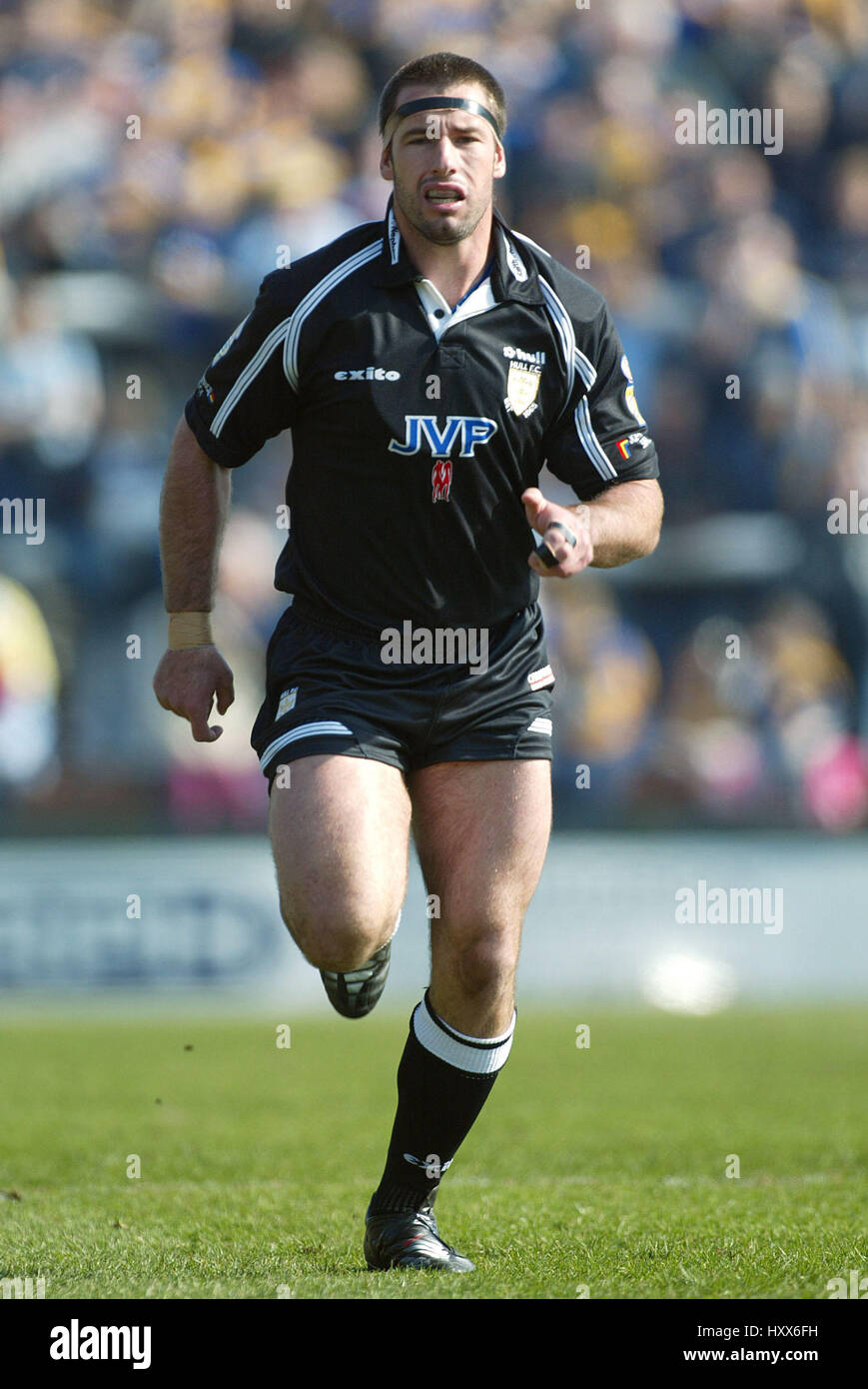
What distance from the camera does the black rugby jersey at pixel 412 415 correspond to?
4348 mm

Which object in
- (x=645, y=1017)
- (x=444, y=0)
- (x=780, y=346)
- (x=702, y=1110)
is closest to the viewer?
(x=702, y=1110)

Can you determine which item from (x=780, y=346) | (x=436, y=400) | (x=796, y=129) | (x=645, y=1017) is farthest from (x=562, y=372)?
(x=796, y=129)

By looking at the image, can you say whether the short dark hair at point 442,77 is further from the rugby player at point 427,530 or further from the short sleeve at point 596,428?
the short sleeve at point 596,428

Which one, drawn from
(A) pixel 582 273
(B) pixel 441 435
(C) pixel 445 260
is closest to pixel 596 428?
(B) pixel 441 435

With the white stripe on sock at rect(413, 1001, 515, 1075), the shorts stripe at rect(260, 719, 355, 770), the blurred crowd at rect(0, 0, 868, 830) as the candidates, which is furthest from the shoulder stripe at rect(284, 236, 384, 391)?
the blurred crowd at rect(0, 0, 868, 830)

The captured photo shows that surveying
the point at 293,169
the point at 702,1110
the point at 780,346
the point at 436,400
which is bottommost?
the point at 702,1110

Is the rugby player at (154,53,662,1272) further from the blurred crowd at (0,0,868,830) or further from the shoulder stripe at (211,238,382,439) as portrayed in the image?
the blurred crowd at (0,0,868,830)

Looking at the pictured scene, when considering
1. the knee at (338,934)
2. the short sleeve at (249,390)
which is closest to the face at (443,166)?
the short sleeve at (249,390)

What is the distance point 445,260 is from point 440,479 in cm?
54

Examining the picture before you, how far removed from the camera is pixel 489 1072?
448 centimetres

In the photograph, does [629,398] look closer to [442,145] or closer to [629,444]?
[629,444]

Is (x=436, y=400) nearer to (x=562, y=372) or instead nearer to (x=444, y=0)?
(x=562, y=372)

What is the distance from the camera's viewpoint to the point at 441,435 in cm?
435

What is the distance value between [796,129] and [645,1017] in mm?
8948
